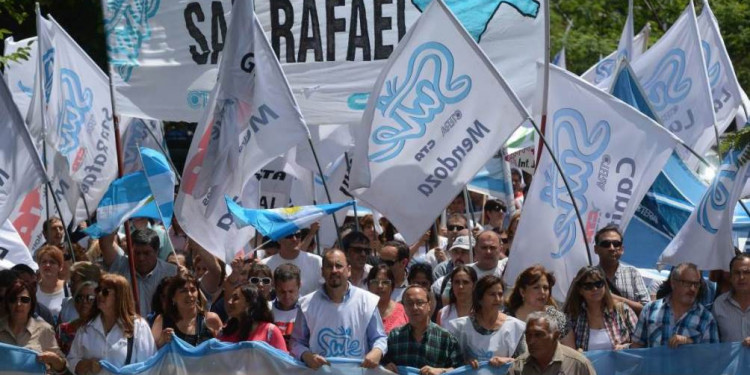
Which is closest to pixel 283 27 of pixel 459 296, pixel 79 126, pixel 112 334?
pixel 79 126

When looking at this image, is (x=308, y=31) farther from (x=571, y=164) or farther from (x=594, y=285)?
(x=594, y=285)

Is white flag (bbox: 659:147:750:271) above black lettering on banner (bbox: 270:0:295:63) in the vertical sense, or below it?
below

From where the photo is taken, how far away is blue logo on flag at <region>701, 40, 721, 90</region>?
15.7m

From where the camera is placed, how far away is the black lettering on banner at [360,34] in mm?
12914

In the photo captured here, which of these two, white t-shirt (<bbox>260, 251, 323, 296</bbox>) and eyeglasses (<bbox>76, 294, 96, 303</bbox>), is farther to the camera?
white t-shirt (<bbox>260, 251, 323, 296</bbox>)

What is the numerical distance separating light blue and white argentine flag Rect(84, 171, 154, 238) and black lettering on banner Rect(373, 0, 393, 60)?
6.88 ft

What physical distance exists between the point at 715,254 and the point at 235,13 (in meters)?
3.70

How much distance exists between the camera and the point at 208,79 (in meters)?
13.0

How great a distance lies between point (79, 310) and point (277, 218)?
1589mm

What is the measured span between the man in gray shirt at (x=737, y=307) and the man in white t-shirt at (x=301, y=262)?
3022 mm

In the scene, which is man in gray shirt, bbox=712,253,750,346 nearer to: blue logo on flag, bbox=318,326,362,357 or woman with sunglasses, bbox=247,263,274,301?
blue logo on flag, bbox=318,326,362,357

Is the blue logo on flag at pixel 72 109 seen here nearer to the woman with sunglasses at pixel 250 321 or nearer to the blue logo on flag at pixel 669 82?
the woman with sunglasses at pixel 250 321

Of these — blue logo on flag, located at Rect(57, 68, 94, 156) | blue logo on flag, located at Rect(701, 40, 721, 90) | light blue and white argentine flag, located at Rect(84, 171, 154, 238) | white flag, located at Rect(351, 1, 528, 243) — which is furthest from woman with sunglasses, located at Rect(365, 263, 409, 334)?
blue logo on flag, located at Rect(701, 40, 721, 90)

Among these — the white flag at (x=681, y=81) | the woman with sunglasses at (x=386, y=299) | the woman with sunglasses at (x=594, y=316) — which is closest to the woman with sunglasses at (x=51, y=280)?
the woman with sunglasses at (x=386, y=299)
